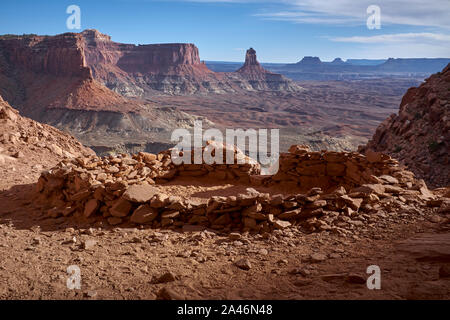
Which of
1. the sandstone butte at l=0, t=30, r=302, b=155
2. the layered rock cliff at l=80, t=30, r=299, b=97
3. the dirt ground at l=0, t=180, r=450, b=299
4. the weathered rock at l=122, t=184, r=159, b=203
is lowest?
A: the dirt ground at l=0, t=180, r=450, b=299

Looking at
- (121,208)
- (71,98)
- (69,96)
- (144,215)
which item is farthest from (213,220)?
(69,96)

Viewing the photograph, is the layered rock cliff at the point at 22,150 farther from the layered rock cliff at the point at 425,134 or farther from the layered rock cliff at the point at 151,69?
the layered rock cliff at the point at 151,69

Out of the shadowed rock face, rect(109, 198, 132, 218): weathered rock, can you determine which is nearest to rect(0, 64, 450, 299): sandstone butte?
rect(109, 198, 132, 218): weathered rock

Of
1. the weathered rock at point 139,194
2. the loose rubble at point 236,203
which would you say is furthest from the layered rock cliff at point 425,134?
the weathered rock at point 139,194

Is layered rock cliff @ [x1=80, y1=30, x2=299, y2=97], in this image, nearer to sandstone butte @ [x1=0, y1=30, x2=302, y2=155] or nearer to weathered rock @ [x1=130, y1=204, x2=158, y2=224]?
sandstone butte @ [x1=0, y1=30, x2=302, y2=155]

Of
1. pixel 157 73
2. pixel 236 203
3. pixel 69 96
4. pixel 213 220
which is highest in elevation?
pixel 157 73

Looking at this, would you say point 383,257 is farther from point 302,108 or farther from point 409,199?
point 302,108

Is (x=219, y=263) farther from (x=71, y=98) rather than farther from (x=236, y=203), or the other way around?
(x=71, y=98)
